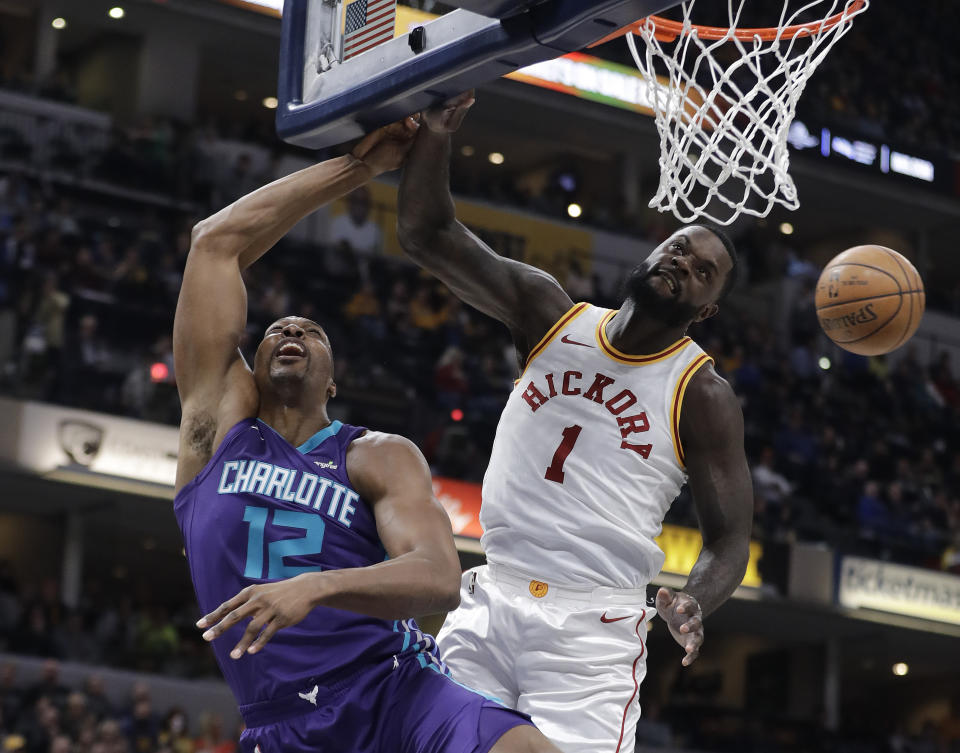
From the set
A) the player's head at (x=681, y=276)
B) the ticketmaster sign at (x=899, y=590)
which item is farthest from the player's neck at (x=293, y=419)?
the ticketmaster sign at (x=899, y=590)

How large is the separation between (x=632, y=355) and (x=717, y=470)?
1.51 ft

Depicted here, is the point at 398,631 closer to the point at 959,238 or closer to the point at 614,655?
the point at 614,655

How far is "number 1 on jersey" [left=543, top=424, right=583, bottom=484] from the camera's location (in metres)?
4.68

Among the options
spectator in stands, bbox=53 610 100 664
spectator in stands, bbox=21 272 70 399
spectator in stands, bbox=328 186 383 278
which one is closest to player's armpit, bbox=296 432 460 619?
spectator in stands, bbox=53 610 100 664

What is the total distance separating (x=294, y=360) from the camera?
4.08 metres

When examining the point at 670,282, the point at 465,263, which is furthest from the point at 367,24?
the point at 670,282

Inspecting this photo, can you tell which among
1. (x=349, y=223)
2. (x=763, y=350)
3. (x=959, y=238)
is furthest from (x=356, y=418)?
(x=959, y=238)

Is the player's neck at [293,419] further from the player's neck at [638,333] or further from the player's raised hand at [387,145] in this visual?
the player's neck at [638,333]

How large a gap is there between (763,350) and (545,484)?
16402 mm

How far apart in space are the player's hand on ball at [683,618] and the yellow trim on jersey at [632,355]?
917 millimetres

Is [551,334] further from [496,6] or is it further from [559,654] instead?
→ [496,6]

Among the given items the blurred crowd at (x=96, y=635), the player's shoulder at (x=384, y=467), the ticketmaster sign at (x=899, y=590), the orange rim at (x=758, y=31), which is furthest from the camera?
the ticketmaster sign at (x=899, y=590)

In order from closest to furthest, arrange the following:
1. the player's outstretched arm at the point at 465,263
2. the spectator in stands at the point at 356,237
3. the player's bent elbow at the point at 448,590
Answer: the player's bent elbow at the point at 448,590 → the player's outstretched arm at the point at 465,263 → the spectator in stands at the point at 356,237

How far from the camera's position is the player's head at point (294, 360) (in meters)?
4.07
